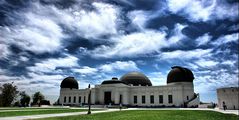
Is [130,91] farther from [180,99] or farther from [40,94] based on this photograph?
[40,94]

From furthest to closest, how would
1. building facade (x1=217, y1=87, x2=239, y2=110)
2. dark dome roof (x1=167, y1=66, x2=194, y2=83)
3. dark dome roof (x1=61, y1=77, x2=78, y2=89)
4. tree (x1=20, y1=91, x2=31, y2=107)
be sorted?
dark dome roof (x1=61, y1=77, x2=78, y2=89) → tree (x1=20, y1=91, x2=31, y2=107) → dark dome roof (x1=167, y1=66, x2=194, y2=83) → building facade (x1=217, y1=87, x2=239, y2=110)

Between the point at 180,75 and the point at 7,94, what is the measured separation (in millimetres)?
46552

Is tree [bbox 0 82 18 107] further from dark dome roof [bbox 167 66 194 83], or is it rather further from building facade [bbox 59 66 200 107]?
dark dome roof [bbox 167 66 194 83]

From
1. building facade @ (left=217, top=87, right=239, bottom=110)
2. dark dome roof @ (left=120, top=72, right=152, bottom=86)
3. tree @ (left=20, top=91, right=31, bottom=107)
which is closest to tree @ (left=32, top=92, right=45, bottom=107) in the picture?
tree @ (left=20, top=91, right=31, bottom=107)

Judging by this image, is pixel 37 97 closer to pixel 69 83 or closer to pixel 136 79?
pixel 69 83

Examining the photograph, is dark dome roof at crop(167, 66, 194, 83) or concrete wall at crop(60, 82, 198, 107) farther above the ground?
dark dome roof at crop(167, 66, 194, 83)

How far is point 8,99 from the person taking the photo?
55406 millimetres

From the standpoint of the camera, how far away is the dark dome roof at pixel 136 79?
65.4 meters

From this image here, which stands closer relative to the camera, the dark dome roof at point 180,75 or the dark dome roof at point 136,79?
the dark dome roof at point 180,75

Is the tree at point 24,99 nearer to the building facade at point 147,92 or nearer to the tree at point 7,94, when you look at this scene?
the tree at point 7,94

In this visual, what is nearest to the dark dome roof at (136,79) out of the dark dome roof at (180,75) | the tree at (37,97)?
the dark dome roof at (180,75)

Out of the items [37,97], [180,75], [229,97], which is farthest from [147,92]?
[37,97]

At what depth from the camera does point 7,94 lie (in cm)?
5516

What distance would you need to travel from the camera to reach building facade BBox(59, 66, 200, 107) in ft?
174
